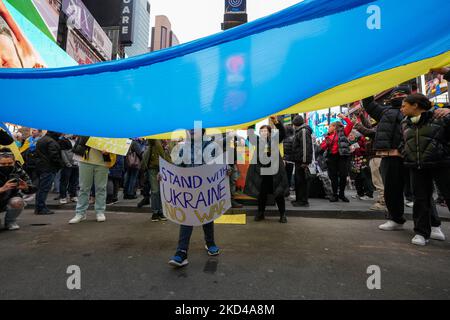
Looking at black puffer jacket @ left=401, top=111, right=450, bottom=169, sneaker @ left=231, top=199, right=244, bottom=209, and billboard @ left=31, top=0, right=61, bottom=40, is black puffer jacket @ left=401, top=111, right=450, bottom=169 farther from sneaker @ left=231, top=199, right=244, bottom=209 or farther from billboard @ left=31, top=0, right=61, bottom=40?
billboard @ left=31, top=0, right=61, bottom=40

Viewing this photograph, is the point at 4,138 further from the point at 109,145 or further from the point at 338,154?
the point at 338,154

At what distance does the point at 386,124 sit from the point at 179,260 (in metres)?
3.54

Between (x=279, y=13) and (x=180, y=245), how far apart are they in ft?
7.41

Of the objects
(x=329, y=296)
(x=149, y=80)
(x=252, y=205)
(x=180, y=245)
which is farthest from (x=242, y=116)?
(x=252, y=205)

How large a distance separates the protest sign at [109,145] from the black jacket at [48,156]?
157cm

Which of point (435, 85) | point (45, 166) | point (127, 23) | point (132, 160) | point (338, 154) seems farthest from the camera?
point (127, 23)

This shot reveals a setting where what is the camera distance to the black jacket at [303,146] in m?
5.57

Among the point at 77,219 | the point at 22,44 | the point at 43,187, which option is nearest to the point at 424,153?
the point at 77,219

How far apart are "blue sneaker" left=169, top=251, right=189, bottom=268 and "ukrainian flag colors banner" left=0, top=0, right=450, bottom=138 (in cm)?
138

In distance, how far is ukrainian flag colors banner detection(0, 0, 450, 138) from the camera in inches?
77.3

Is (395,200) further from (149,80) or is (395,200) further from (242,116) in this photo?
(149,80)

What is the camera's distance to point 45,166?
5.46 metres

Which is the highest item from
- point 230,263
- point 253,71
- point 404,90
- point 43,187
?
point 404,90

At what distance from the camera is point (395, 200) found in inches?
151
